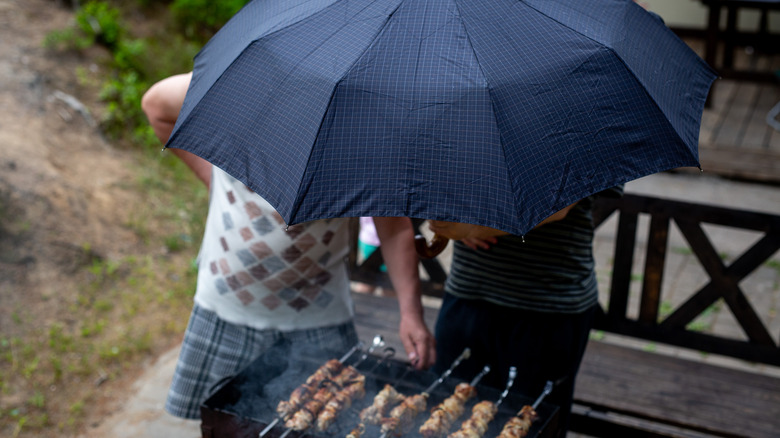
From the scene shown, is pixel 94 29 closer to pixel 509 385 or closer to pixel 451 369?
pixel 451 369

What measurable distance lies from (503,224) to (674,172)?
6960 millimetres

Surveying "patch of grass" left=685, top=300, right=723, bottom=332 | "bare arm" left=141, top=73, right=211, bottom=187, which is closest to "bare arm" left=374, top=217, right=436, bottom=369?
"bare arm" left=141, top=73, right=211, bottom=187

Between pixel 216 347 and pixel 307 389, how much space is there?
46 cm

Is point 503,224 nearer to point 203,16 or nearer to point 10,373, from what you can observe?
point 10,373

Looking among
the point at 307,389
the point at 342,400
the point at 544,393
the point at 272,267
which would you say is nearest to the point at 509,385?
the point at 544,393

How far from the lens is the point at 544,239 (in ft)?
7.86

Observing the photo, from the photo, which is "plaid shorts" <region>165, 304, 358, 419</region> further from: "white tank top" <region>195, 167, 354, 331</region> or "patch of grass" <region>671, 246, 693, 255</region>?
"patch of grass" <region>671, 246, 693, 255</region>

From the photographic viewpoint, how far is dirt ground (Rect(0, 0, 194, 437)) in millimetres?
4762

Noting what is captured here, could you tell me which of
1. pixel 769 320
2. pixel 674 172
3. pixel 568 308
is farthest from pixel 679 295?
pixel 568 308

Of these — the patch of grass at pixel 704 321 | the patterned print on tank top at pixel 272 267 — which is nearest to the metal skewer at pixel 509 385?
the patterned print on tank top at pixel 272 267

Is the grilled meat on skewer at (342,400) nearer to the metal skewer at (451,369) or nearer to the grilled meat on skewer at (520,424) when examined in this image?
the metal skewer at (451,369)

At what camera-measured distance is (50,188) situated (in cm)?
554

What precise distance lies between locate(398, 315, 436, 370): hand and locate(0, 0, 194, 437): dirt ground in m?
2.58

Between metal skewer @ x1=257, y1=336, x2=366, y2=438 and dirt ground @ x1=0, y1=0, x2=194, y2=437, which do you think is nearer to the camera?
metal skewer @ x1=257, y1=336, x2=366, y2=438
